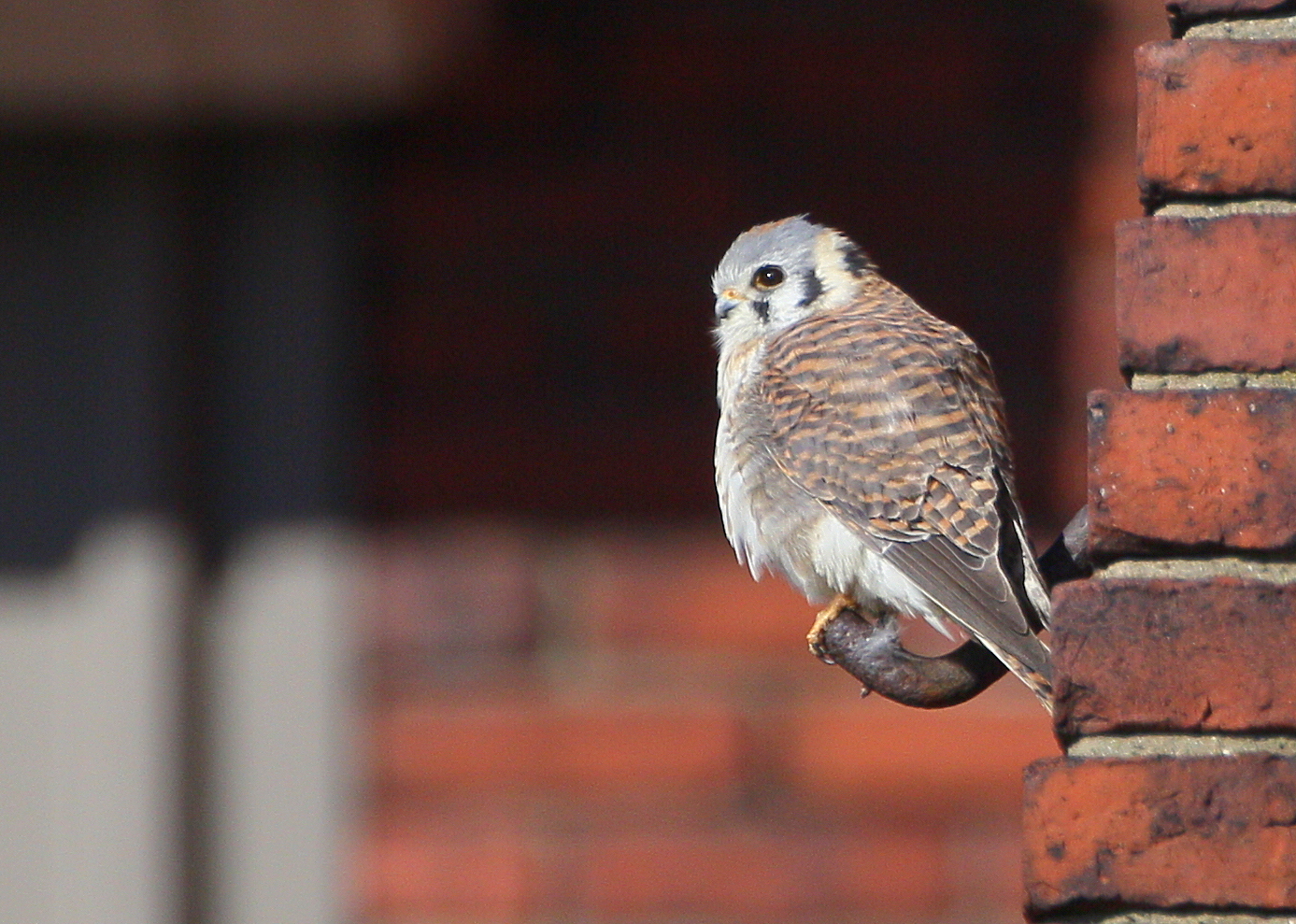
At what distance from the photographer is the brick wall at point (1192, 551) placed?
1.10 m

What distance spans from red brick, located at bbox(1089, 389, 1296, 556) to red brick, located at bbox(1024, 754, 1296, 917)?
13 cm

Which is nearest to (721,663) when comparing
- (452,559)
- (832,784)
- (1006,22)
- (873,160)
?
(832,784)

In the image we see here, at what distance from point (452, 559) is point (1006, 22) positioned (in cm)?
121

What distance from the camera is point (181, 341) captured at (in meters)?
2.94

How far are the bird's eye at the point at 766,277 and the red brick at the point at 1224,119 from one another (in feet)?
4.00

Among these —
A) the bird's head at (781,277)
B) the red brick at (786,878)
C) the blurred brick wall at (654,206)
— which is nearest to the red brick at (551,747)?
the red brick at (786,878)

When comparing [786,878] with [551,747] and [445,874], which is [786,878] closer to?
[551,747]

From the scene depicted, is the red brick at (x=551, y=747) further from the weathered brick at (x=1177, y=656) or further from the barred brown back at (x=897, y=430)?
the weathered brick at (x=1177, y=656)

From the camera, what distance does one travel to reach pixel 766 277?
7.73ft

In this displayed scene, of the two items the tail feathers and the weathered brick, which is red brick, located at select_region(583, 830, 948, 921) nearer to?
the tail feathers

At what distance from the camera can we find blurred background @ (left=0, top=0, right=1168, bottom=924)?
2814 millimetres

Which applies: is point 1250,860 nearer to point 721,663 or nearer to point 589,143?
point 721,663

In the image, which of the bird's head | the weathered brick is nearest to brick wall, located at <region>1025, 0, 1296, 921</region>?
the weathered brick

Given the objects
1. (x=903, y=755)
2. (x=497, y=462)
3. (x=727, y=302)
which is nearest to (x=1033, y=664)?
(x=727, y=302)
